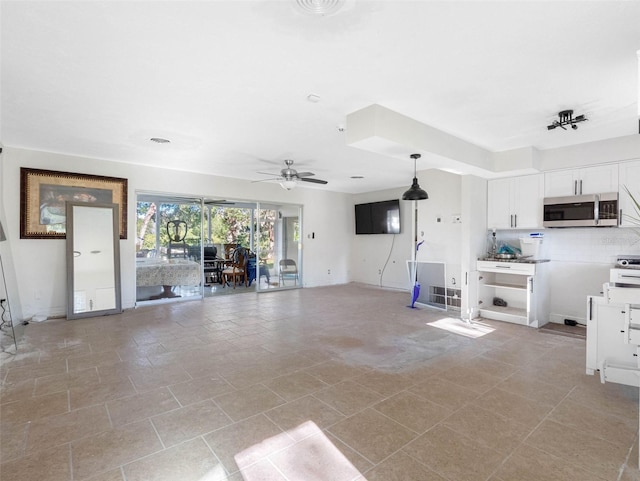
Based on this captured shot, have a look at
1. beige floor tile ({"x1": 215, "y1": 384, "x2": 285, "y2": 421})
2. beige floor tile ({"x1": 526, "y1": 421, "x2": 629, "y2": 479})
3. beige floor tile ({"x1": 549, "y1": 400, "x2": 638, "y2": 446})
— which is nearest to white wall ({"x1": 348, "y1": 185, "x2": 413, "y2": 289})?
beige floor tile ({"x1": 549, "y1": 400, "x2": 638, "y2": 446})

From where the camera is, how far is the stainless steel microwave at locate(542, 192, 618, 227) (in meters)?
4.20

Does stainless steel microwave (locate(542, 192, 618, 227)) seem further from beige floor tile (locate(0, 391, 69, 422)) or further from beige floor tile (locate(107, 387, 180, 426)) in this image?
beige floor tile (locate(0, 391, 69, 422))

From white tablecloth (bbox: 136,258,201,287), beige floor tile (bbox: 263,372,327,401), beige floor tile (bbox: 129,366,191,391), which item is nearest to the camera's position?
beige floor tile (bbox: 263,372,327,401)

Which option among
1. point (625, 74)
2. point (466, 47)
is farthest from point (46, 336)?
point (625, 74)

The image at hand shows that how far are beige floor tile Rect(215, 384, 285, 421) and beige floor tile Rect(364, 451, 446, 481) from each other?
3.15 feet

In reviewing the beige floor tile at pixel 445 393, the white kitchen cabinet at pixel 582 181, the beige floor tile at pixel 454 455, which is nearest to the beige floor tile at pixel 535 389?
the beige floor tile at pixel 445 393

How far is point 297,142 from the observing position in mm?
4523

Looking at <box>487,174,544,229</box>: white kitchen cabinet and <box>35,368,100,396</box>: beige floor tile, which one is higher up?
<box>487,174,544,229</box>: white kitchen cabinet

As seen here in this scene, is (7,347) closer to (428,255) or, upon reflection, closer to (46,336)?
(46,336)

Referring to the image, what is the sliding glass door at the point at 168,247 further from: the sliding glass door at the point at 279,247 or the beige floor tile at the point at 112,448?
the beige floor tile at the point at 112,448

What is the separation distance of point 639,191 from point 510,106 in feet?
7.67

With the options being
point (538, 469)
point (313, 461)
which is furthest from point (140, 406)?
point (538, 469)

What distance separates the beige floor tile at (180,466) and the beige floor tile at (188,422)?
113 millimetres

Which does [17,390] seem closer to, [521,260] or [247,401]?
[247,401]
